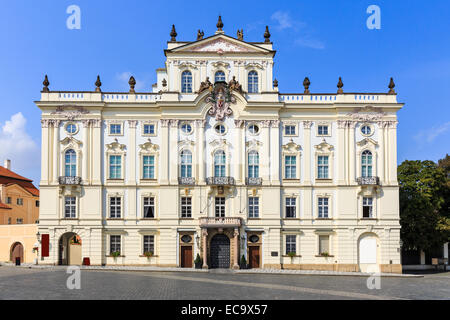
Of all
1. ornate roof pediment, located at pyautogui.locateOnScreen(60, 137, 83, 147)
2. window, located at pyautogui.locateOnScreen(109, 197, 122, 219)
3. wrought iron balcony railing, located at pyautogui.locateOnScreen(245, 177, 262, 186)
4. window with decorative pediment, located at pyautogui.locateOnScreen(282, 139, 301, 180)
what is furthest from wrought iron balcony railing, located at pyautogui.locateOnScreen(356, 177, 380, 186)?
ornate roof pediment, located at pyautogui.locateOnScreen(60, 137, 83, 147)

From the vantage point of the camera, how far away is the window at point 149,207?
50188 mm

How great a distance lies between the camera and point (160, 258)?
49.0m

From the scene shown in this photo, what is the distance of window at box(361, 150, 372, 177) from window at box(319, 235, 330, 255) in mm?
7051

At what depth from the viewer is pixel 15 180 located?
248 ft

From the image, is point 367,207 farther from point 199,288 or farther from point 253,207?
point 199,288

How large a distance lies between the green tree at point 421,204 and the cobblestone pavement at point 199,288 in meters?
12.7

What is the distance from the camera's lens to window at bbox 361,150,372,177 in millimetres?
50594

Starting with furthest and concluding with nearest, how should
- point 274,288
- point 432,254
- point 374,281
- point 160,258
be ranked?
1. point 432,254
2. point 160,258
3. point 374,281
4. point 274,288

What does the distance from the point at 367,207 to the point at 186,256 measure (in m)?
17.8

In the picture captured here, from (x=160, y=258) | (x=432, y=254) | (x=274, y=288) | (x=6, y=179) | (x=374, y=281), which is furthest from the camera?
(x=6, y=179)

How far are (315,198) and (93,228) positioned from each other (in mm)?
21153

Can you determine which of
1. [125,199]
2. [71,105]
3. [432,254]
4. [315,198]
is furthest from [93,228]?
[432,254]

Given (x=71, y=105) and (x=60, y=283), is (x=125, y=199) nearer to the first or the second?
(x=71, y=105)

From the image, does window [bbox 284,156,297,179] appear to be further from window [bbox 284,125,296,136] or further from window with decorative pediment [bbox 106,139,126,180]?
window with decorative pediment [bbox 106,139,126,180]
